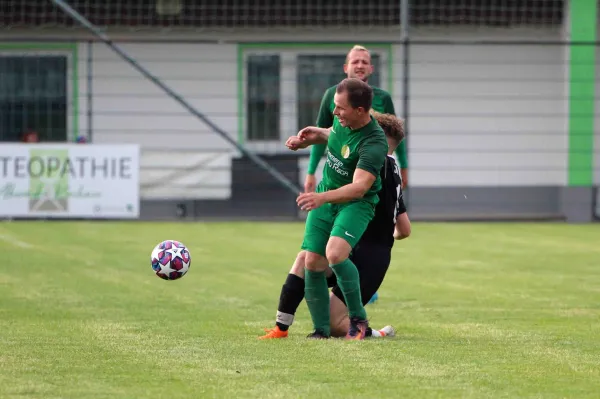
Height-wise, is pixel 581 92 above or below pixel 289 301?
above

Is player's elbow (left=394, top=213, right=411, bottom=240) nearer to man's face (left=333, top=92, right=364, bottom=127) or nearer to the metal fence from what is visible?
man's face (left=333, top=92, right=364, bottom=127)

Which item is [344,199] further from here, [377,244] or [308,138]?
[377,244]

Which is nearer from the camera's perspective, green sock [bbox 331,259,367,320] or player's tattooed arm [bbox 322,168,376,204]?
player's tattooed arm [bbox 322,168,376,204]

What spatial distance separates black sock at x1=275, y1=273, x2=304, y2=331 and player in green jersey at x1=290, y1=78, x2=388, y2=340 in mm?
93

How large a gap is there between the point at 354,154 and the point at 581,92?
606 inches

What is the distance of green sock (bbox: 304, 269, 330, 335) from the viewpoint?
7.96 meters

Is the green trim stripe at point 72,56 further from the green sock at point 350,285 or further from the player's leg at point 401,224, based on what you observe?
the green sock at point 350,285

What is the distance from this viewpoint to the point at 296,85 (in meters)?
24.0

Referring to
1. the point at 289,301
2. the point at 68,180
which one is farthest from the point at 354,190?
the point at 68,180

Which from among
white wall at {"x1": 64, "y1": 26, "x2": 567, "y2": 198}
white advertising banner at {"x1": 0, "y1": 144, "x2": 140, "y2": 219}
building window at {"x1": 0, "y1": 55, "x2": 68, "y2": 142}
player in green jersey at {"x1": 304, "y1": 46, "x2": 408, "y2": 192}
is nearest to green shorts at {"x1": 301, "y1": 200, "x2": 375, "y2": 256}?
player in green jersey at {"x1": 304, "y1": 46, "x2": 408, "y2": 192}

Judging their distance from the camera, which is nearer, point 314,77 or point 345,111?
point 345,111

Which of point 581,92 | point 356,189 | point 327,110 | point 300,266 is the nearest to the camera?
point 356,189

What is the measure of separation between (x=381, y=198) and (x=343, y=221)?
31.4 inches

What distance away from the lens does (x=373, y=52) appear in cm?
2409
